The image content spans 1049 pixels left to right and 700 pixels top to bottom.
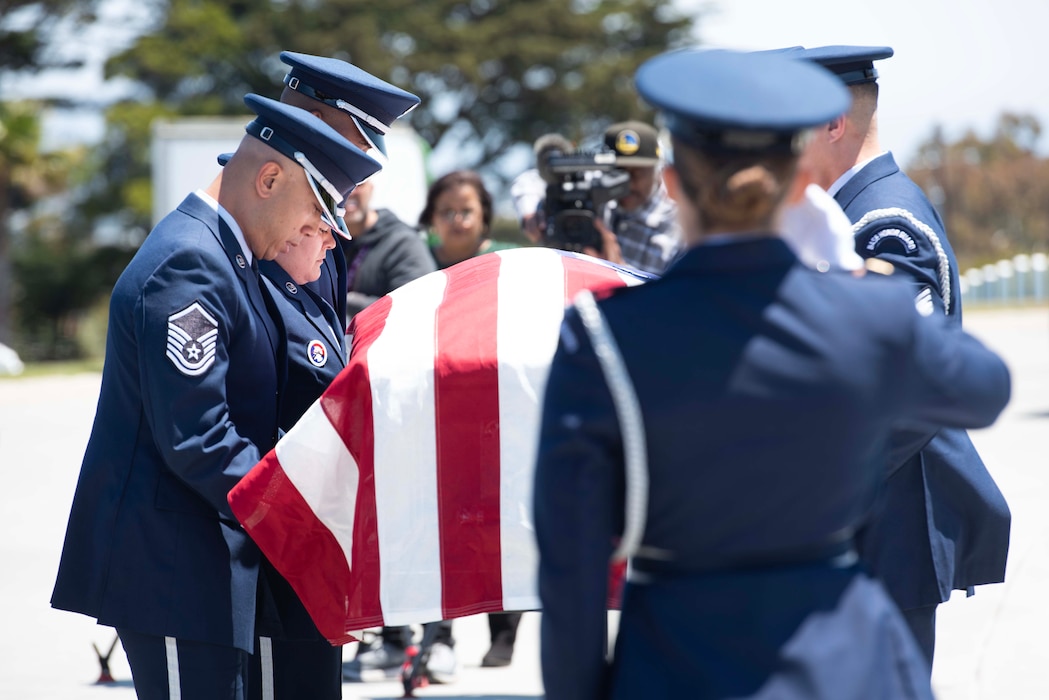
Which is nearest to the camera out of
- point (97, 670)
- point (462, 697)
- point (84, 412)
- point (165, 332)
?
point (165, 332)

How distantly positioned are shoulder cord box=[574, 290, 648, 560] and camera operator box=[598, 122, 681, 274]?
3.44m

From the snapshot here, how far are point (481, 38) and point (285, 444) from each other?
33635 mm

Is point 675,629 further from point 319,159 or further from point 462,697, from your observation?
point 462,697

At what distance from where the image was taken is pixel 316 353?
2.63 m

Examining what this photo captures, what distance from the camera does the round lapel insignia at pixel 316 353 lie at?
2617 mm

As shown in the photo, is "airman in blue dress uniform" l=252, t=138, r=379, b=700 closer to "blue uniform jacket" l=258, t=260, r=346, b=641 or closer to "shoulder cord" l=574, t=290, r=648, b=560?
"blue uniform jacket" l=258, t=260, r=346, b=641

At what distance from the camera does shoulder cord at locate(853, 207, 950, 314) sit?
2.44m

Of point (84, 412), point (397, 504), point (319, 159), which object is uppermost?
point (319, 159)

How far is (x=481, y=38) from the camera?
1372 inches

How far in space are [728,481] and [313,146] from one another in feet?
4.30

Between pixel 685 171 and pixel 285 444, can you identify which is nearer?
pixel 685 171

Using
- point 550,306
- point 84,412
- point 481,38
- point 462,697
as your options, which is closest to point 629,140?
point 462,697

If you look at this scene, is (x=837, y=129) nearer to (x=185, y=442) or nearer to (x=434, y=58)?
(x=185, y=442)

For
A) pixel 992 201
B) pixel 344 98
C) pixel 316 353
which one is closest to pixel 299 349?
pixel 316 353
